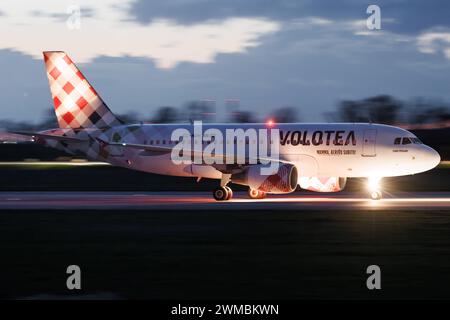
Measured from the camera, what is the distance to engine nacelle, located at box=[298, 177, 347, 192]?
35750 millimetres

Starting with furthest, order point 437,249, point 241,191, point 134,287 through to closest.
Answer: point 241,191 < point 437,249 < point 134,287

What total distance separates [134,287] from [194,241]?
21.5 feet

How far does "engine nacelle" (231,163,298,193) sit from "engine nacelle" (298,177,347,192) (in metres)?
2.50

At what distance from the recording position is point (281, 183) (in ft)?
108

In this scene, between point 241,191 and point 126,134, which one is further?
point 241,191

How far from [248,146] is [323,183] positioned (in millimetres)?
3812

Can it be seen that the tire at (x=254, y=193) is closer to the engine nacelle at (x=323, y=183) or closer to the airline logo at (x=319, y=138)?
the engine nacelle at (x=323, y=183)

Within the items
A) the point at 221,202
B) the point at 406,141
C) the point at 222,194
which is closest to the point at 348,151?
the point at 406,141

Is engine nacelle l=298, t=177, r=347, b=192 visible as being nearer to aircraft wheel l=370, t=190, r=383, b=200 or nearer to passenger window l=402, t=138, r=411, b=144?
aircraft wheel l=370, t=190, r=383, b=200

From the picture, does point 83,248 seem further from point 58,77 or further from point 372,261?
point 58,77

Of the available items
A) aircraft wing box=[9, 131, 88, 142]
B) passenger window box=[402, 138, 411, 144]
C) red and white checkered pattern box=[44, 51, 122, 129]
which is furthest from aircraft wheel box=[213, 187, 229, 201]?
red and white checkered pattern box=[44, 51, 122, 129]

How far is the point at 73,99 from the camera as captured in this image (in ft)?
134
